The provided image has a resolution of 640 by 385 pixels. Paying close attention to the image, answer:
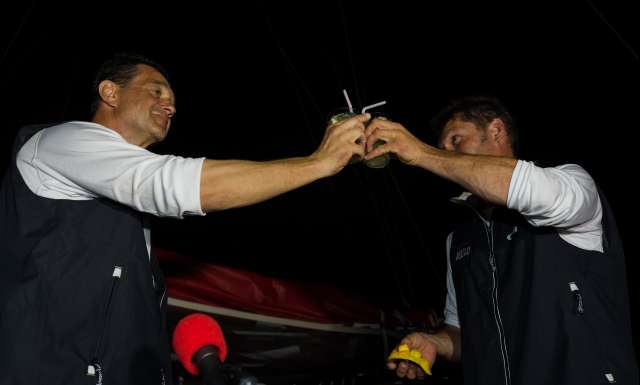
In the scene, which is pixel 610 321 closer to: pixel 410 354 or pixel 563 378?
pixel 563 378

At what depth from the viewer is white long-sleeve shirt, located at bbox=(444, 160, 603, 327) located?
5.20 ft

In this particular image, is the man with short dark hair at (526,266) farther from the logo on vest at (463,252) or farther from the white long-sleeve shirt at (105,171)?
the white long-sleeve shirt at (105,171)

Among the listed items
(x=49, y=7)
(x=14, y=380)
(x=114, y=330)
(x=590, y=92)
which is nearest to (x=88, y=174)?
(x=114, y=330)

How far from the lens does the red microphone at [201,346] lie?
115 centimetres

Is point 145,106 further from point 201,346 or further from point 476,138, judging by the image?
point 476,138

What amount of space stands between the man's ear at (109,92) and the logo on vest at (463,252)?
1.59 metres

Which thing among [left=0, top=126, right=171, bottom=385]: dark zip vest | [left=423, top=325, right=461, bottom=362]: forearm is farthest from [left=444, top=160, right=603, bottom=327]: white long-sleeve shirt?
[left=0, top=126, right=171, bottom=385]: dark zip vest

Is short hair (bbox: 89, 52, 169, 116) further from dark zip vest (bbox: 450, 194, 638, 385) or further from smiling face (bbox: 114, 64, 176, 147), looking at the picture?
dark zip vest (bbox: 450, 194, 638, 385)

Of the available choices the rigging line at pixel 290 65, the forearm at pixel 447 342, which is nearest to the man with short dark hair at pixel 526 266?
the forearm at pixel 447 342

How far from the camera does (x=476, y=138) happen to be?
7.56ft

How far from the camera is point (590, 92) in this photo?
4918 mm

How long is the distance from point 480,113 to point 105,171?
5.29 feet

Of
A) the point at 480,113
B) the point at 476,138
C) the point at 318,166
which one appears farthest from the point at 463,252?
the point at 318,166

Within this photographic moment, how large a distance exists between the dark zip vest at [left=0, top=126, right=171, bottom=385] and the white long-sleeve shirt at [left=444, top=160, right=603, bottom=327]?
45.4 inches
